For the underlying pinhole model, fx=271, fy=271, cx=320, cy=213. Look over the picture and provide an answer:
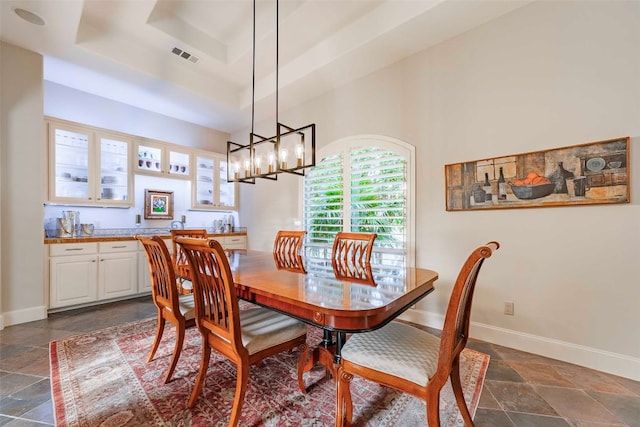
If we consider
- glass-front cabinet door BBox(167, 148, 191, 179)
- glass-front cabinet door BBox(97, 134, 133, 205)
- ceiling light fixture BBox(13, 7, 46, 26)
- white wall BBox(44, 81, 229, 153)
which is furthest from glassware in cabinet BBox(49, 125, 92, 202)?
ceiling light fixture BBox(13, 7, 46, 26)

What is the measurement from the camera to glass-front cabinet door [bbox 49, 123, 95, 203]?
3396 millimetres

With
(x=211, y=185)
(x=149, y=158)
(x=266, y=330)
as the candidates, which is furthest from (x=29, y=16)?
(x=266, y=330)

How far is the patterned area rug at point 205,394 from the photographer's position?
61.1 inches

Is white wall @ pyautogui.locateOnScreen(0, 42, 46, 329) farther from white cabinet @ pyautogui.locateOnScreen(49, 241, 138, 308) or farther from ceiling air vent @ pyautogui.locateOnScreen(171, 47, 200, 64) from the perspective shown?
ceiling air vent @ pyautogui.locateOnScreen(171, 47, 200, 64)

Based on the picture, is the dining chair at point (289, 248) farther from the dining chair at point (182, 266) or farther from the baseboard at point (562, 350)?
the baseboard at point (562, 350)

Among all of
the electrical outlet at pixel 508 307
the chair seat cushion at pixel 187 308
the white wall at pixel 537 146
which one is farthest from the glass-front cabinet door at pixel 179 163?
the electrical outlet at pixel 508 307

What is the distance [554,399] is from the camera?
175 cm

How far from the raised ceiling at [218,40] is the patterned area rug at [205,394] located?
3.04 metres

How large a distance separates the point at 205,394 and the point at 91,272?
2.83 metres

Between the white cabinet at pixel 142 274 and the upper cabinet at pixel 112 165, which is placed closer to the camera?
the upper cabinet at pixel 112 165

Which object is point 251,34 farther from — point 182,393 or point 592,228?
point 592,228

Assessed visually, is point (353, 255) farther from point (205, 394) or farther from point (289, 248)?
point (205, 394)

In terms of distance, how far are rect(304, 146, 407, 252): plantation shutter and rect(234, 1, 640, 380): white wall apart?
10.1 inches

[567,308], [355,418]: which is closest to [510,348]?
[567,308]
